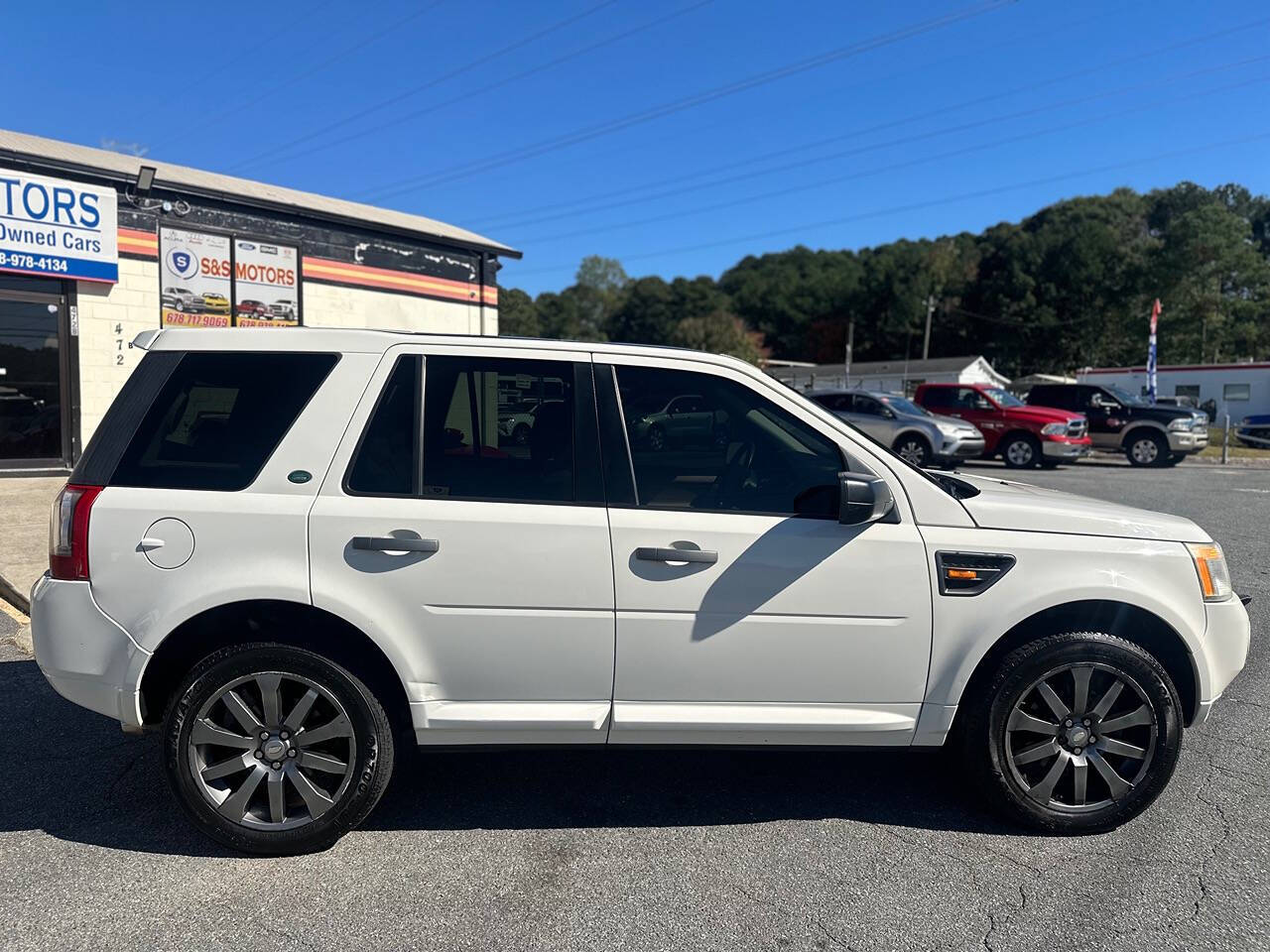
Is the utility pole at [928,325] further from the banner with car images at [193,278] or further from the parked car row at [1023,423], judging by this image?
the banner with car images at [193,278]

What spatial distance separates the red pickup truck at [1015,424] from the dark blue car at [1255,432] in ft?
31.7

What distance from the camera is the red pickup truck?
20109 mm

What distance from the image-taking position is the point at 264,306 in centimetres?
1511

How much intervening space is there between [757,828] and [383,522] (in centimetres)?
184

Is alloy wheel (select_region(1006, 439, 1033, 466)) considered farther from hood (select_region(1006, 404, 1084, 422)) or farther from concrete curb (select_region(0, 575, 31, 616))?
concrete curb (select_region(0, 575, 31, 616))

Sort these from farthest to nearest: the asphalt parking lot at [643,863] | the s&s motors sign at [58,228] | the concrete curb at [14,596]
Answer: the s&s motors sign at [58,228] → the concrete curb at [14,596] → the asphalt parking lot at [643,863]

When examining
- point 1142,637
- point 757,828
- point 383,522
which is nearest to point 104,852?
point 383,522

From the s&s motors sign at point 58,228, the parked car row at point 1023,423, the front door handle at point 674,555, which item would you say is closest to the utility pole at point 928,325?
the parked car row at point 1023,423

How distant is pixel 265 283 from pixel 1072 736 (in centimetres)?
1464

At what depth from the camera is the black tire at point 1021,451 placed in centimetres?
2048

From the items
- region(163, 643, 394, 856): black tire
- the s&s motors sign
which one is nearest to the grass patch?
the s&s motors sign

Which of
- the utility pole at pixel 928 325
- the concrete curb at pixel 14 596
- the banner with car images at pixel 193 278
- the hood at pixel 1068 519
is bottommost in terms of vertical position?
the concrete curb at pixel 14 596

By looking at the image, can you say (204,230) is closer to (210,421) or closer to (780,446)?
(210,421)

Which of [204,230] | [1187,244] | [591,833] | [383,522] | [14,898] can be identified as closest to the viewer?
[14,898]
